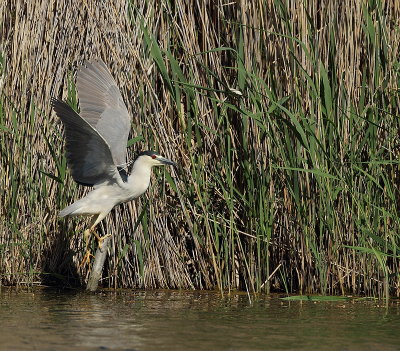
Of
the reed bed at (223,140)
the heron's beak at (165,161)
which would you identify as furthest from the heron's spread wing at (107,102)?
the heron's beak at (165,161)

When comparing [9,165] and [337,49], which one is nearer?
[337,49]

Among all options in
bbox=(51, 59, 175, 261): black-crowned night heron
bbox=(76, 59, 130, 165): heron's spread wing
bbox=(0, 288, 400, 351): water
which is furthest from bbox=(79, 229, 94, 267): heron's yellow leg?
bbox=(76, 59, 130, 165): heron's spread wing

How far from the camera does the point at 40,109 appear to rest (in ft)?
17.0

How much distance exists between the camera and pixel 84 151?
4633 mm

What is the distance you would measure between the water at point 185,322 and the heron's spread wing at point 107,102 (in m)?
0.92

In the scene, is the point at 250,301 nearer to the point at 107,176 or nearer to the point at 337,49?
the point at 107,176

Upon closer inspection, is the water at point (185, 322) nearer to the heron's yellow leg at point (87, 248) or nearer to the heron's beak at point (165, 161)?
the heron's yellow leg at point (87, 248)

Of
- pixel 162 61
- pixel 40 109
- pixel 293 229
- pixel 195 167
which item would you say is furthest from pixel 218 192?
pixel 40 109

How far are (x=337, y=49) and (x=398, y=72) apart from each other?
422 mm

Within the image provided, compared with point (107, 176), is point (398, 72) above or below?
above

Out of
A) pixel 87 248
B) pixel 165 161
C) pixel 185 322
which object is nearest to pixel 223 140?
pixel 165 161

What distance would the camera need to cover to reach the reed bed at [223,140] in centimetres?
465

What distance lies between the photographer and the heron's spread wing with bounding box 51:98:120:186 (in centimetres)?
437

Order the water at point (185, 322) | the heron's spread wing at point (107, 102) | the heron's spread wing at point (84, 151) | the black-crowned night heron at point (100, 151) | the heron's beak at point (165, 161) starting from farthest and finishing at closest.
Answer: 1. the heron's spread wing at point (107, 102)
2. the heron's beak at point (165, 161)
3. the black-crowned night heron at point (100, 151)
4. the heron's spread wing at point (84, 151)
5. the water at point (185, 322)
